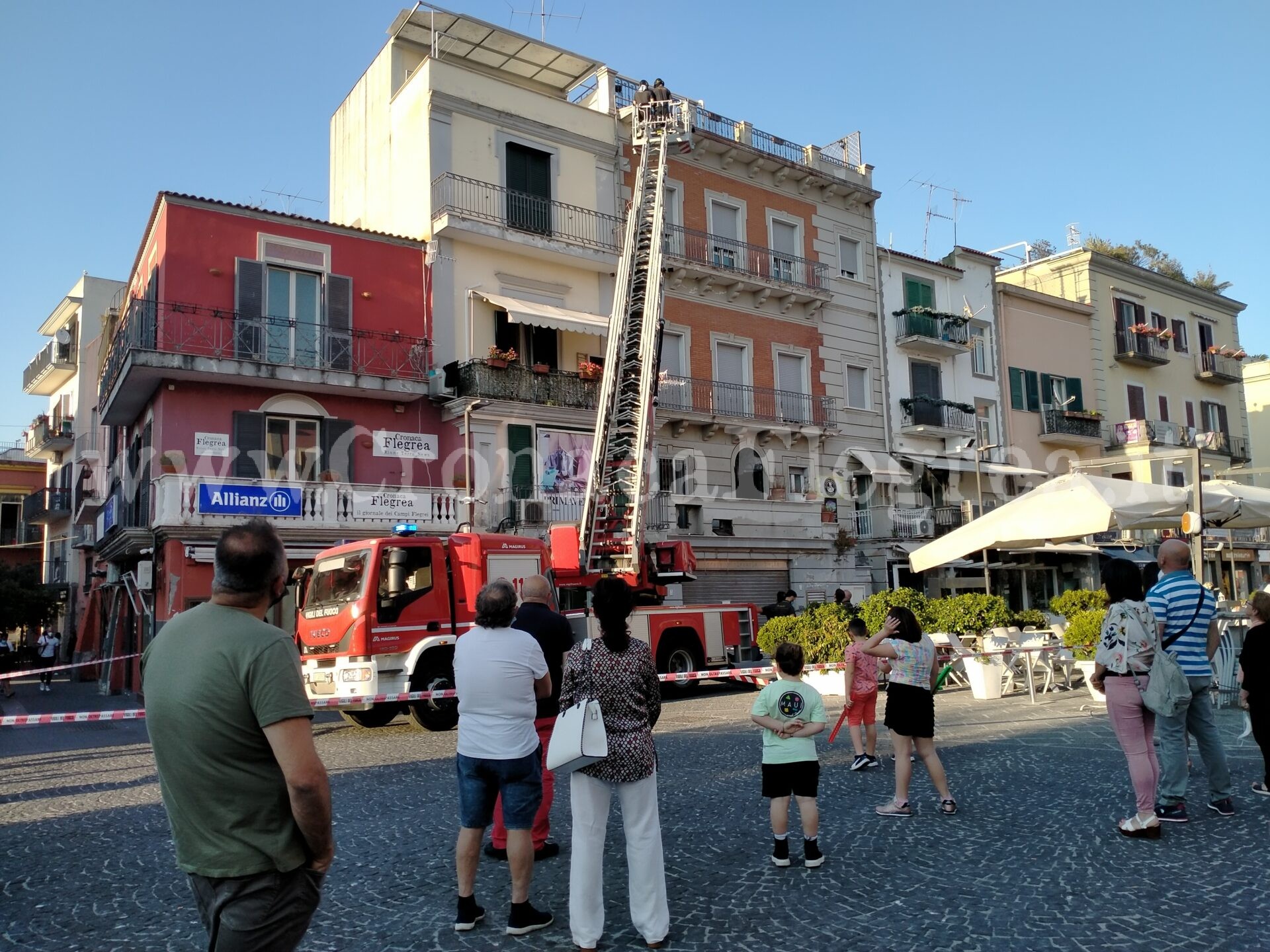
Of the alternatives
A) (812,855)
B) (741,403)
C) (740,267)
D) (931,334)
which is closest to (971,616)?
(812,855)

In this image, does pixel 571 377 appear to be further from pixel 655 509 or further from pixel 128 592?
pixel 128 592

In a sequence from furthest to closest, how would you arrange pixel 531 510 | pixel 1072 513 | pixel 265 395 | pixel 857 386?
pixel 857 386, pixel 531 510, pixel 265 395, pixel 1072 513

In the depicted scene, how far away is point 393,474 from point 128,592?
6.12 meters

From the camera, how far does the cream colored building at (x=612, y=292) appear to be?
22359 millimetres

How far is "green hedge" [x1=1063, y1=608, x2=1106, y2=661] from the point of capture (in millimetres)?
13586

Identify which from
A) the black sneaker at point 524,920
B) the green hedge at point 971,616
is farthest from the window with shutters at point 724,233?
the black sneaker at point 524,920

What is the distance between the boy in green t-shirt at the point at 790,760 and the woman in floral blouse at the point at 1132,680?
1.97m

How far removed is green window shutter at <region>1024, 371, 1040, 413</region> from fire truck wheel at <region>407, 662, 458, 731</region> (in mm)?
26297

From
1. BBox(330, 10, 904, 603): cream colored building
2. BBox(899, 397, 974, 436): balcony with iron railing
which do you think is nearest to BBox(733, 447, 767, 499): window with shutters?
BBox(330, 10, 904, 603): cream colored building

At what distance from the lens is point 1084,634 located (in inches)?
543

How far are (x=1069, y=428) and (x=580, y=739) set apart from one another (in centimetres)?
3298

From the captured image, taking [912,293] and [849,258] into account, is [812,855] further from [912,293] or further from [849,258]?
[912,293]

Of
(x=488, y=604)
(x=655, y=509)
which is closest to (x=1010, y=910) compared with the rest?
(x=488, y=604)

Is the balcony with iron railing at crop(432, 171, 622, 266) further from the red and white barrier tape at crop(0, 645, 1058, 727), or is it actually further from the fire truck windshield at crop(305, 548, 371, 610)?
the red and white barrier tape at crop(0, 645, 1058, 727)
